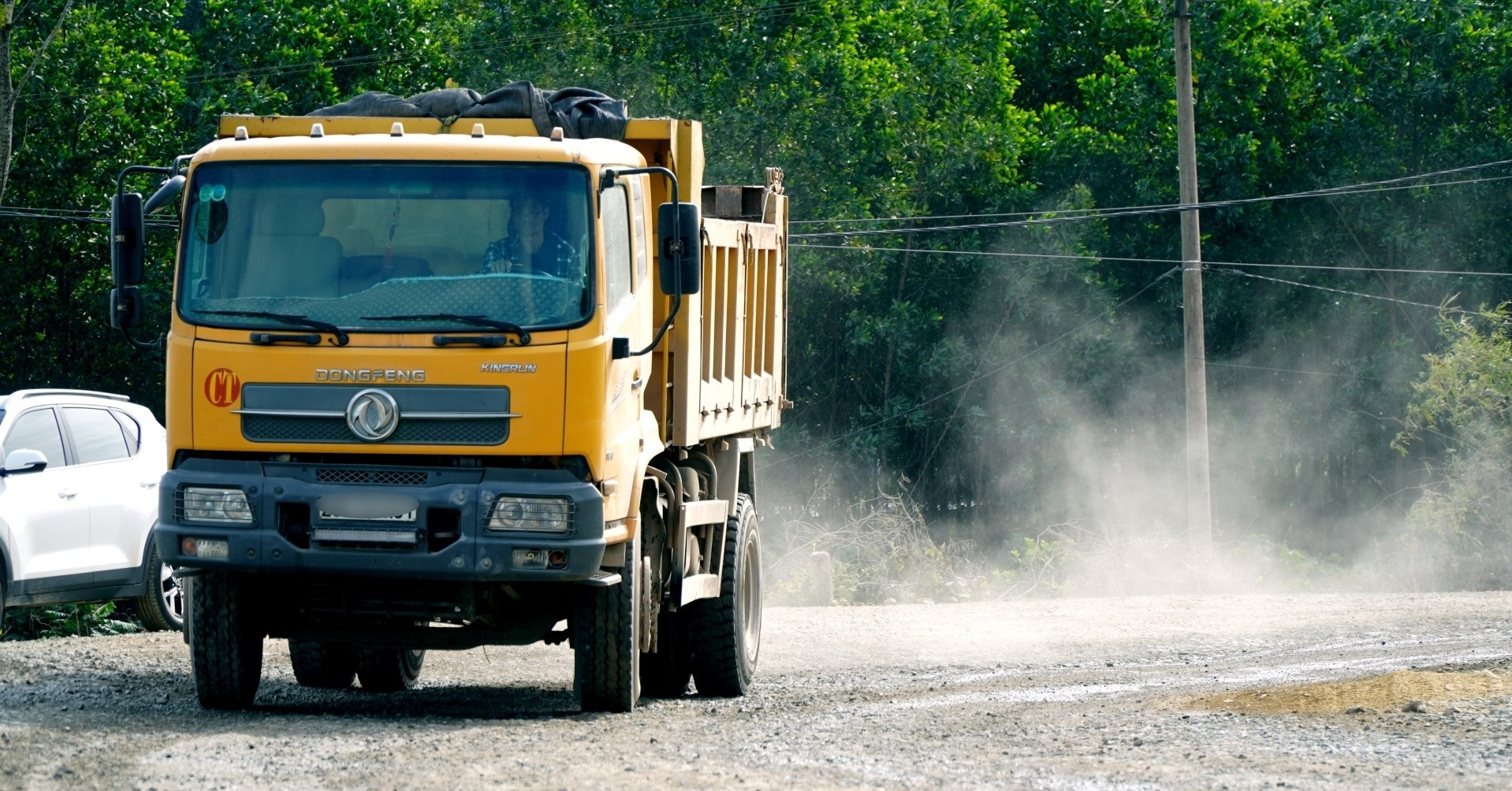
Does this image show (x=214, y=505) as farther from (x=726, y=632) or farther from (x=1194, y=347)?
(x=1194, y=347)

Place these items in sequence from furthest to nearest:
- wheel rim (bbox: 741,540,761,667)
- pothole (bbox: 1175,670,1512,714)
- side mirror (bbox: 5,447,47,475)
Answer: side mirror (bbox: 5,447,47,475) → wheel rim (bbox: 741,540,761,667) → pothole (bbox: 1175,670,1512,714)

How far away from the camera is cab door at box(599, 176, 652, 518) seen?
8594 millimetres

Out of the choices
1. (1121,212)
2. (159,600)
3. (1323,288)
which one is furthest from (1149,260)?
(159,600)

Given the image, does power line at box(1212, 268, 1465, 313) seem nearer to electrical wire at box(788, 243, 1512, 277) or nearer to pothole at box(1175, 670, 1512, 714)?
electrical wire at box(788, 243, 1512, 277)

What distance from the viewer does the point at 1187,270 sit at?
26.8 metres

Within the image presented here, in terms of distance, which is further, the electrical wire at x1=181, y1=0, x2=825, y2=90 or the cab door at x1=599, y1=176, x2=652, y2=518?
the electrical wire at x1=181, y1=0, x2=825, y2=90

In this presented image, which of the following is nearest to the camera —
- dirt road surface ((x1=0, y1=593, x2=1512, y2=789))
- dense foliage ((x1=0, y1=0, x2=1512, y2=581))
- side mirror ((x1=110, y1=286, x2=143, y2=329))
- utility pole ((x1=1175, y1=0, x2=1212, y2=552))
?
dirt road surface ((x1=0, y1=593, x2=1512, y2=789))

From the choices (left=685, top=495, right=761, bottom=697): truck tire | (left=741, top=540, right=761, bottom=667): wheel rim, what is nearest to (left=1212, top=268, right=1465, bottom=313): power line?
(left=741, top=540, right=761, bottom=667): wheel rim

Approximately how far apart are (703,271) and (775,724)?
8.28ft

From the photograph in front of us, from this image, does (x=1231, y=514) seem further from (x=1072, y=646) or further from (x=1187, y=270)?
(x=1072, y=646)

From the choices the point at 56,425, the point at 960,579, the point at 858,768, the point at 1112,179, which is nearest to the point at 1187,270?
the point at 960,579

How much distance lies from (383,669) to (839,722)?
10.7 ft

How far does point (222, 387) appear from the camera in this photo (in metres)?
8.44

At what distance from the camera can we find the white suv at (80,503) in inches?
499
